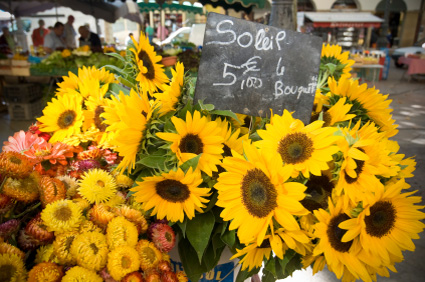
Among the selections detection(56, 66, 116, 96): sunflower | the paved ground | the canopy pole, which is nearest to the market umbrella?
the paved ground

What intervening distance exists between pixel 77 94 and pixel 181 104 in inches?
18.2

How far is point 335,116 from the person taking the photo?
1.19 metres

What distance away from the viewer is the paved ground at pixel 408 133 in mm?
2363

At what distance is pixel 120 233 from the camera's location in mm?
876

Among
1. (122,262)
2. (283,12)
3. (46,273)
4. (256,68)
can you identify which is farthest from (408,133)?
(46,273)

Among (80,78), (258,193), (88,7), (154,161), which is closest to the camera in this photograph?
(258,193)

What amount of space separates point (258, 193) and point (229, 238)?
0.65 feet

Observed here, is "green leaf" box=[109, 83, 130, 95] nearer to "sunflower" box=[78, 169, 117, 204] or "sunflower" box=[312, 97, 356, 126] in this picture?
"sunflower" box=[78, 169, 117, 204]

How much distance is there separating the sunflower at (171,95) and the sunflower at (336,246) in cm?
55

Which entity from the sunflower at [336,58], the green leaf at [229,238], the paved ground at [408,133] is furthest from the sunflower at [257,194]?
the paved ground at [408,133]

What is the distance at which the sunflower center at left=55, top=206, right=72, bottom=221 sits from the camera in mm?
904

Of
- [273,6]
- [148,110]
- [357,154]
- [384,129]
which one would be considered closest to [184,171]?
[148,110]

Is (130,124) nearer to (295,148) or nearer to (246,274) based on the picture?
(295,148)

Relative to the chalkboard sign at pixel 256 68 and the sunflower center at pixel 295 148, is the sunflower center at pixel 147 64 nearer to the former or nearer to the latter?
the chalkboard sign at pixel 256 68
